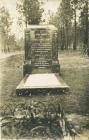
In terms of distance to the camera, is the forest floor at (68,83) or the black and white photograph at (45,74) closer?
the black and white photograph at (45,74)

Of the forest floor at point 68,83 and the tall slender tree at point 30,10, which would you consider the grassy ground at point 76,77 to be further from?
the tall slender tree at point 30,10

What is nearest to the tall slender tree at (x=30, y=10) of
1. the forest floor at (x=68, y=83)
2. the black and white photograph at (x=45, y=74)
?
the black and white photograph at (x=45, y=74)

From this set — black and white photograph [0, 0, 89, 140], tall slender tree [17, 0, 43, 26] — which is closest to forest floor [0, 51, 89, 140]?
black and white photograph [0, 0, 89, 140]

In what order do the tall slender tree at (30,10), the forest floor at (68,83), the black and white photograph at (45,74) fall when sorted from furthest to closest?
the tall slender tree at (30,10) < the forest floor at (68,83) < the black and white photograph at (45,74)

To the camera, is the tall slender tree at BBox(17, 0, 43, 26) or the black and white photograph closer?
the black and white photograph

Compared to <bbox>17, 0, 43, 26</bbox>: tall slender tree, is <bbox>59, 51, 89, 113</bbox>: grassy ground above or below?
below

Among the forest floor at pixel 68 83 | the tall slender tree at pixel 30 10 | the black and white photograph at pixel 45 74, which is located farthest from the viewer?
the tall slender tree at pixel 30 10

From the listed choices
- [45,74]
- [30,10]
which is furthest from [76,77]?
[30,10]

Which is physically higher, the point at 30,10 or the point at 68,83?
the point at 30,10

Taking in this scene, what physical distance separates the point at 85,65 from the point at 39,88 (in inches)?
29.4

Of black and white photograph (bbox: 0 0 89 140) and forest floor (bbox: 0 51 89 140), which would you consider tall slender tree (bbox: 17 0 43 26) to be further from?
forest floor (bbox: 0 51 89 140)

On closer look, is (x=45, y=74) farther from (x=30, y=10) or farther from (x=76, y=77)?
(x=30, y=10)

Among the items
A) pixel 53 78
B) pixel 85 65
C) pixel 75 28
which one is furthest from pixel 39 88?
pixel 75 28

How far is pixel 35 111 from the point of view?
5.23 meters
